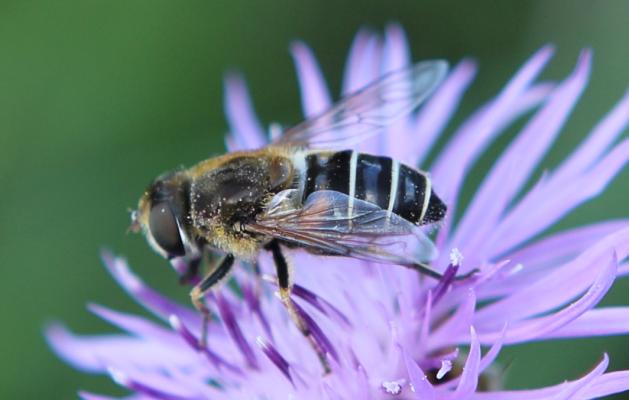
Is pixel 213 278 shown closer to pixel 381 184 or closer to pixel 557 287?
pixel 381 184

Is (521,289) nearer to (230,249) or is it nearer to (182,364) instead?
(230,249)

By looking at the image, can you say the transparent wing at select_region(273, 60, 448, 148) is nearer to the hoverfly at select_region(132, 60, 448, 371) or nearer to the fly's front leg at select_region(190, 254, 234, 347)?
the hoverfly at select_region(132, 60, 448, 371)

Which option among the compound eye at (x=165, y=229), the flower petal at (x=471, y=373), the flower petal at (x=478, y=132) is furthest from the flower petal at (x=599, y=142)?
the compound eye at (x=165, y=229)

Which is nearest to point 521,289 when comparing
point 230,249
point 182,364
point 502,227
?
point 502,227

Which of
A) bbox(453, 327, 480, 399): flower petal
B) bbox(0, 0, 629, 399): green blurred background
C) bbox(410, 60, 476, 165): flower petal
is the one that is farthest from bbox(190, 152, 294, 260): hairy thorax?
bbox(0, 0, 629, 399): green blurred background

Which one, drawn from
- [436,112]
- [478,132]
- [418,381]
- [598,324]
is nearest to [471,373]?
[418,381]
